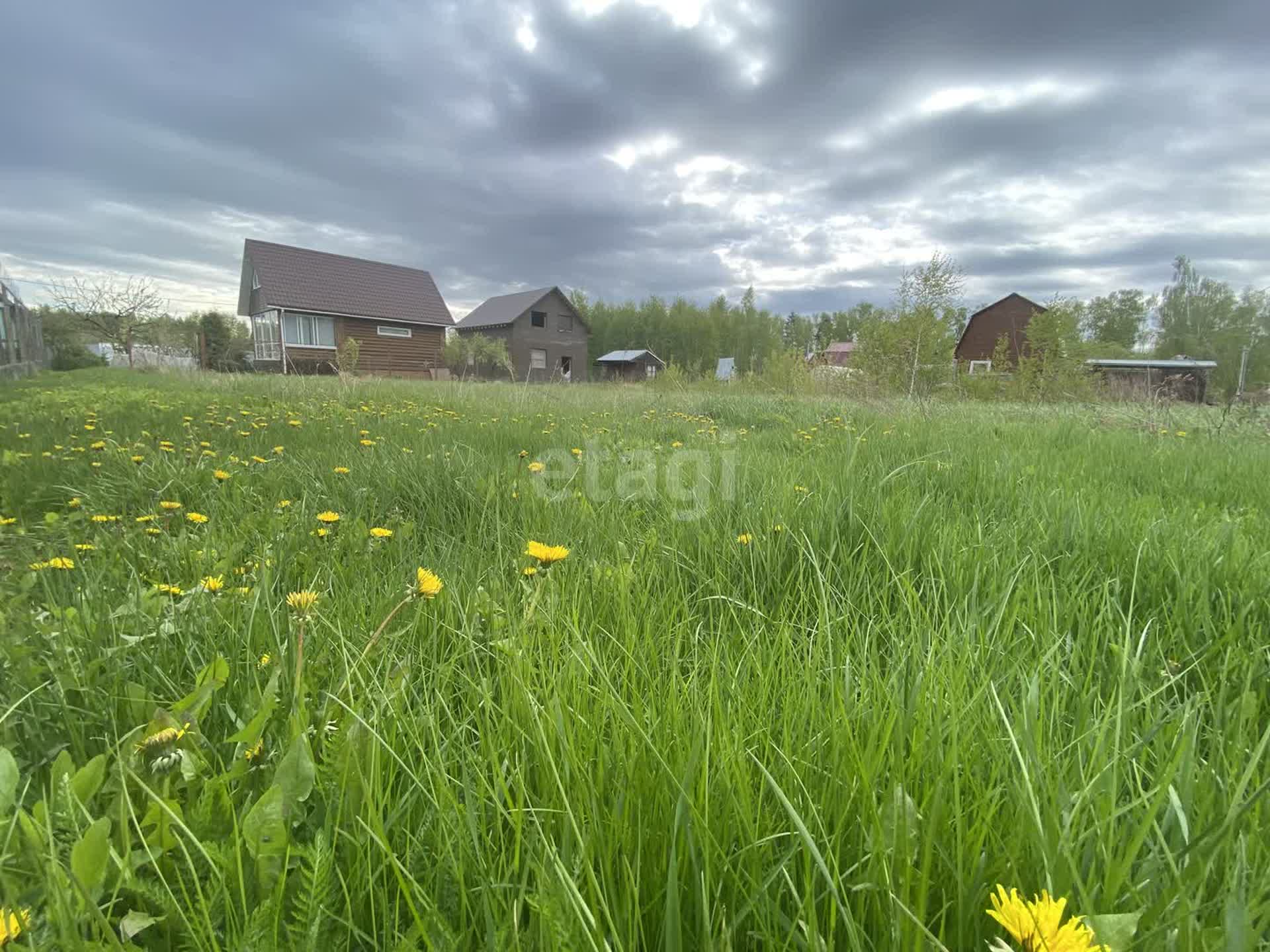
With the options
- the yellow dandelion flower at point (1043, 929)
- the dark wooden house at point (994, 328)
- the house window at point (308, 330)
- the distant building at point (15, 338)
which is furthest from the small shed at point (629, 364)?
the yellow dandelion flower at point (1043, 929)

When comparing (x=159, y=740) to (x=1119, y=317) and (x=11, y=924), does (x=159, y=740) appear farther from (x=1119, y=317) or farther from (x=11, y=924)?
(x=1119, y=317)

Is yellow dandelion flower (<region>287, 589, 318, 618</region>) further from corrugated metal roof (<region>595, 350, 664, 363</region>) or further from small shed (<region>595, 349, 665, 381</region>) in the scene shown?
corrugated metal roof (<region>595, 350, 664, 363</region>)

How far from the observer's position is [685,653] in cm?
117

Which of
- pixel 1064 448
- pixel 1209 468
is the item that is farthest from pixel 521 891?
pixel 1064 448

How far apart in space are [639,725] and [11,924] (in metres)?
0.57

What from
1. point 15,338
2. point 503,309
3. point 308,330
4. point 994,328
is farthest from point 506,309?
point 994,328

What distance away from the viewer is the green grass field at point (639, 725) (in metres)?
0.53

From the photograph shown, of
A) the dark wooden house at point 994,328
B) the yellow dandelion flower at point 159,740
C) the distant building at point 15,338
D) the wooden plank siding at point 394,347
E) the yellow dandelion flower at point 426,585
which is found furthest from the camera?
the dark wooden house at point 994,328

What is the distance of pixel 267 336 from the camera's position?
26.5 meters

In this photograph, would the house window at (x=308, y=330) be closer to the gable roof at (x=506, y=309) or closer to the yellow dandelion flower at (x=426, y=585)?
the gable roof at (x=506, y=309)

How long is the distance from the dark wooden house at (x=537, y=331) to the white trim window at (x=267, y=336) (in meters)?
10.7

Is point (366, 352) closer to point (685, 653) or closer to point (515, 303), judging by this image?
point (515, 303)

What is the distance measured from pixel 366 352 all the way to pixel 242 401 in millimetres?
23203

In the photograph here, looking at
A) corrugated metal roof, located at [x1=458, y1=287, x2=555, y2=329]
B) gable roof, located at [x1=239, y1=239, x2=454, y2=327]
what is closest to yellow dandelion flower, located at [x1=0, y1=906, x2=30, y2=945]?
gable roof, located at [x1=239, y1=239, x2=454, y2=327]
